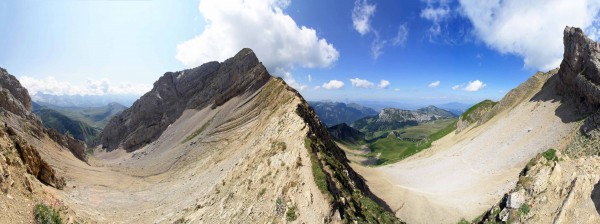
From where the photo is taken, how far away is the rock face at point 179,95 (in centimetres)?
11495

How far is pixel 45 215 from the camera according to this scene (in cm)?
2716

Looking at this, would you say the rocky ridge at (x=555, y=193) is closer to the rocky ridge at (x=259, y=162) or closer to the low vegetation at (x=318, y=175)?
the rocky ridge at (x=259, y=162)

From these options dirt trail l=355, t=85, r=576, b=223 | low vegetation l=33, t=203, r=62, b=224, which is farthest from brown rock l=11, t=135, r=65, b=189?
dirt trail l=355, t=85, r=576, b=223

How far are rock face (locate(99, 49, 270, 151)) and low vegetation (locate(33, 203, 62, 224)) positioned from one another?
7995 centimetres

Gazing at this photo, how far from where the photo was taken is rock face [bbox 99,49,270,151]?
115 metres

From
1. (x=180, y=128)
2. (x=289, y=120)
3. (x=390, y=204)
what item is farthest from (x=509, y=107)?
(x=180, y=128)

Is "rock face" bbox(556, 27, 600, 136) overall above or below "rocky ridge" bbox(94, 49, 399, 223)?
above

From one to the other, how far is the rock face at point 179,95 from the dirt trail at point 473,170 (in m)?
54.9

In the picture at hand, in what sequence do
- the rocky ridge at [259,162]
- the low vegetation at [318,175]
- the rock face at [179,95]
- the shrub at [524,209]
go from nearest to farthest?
the shrub at [524,209] → the low vegetation at [318,175] → the rocky ridge at [259,162] → the rock face at [179,95]

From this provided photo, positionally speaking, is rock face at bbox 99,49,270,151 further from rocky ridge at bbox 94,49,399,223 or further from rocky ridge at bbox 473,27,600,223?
rocky ridge at bbox 473,27,600,223

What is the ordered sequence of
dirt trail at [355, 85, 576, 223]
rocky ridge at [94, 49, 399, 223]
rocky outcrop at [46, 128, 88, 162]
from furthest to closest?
rocky outcrop at [46, 128, 88, 162] → dirt trail at [355, 85, 576, 223] → rocky ridge at [94, 49, 399, 223]

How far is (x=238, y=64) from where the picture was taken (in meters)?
123

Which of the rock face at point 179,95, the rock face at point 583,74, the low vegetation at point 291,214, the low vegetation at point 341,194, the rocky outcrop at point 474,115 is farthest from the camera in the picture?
the rocky outcrop at point 474,115

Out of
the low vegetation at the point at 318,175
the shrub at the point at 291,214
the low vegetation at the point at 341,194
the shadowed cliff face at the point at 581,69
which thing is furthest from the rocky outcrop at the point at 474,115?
the shrub at the point at 291,214
